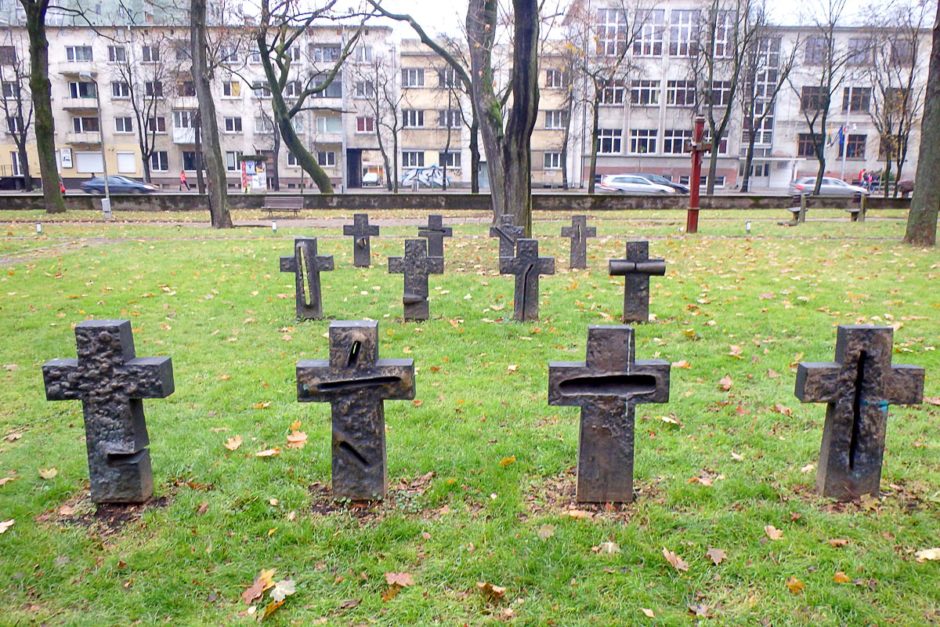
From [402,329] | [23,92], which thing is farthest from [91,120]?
[402,329]

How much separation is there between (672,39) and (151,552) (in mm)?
59191

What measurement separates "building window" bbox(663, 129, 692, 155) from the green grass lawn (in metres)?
51.4

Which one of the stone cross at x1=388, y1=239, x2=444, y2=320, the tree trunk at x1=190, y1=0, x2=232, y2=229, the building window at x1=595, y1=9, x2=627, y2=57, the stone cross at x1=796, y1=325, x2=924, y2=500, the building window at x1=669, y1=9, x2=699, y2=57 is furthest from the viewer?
the building window at x1=669, y1=9, x2=699, y2=57

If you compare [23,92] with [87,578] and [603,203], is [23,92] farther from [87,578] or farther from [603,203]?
[87,578]

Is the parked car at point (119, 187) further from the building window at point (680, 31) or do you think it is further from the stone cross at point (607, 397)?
the stone cross at point (607, 397)

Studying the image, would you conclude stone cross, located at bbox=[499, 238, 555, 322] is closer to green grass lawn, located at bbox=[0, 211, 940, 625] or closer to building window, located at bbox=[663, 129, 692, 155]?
green grass lawn, located at bbox=[0, 211, 940, 625]

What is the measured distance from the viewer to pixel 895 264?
11641 mm

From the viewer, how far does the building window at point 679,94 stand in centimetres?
5550

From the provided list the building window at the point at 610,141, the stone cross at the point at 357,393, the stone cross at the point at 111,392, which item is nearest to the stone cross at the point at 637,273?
the stone cross at the point at 357,393

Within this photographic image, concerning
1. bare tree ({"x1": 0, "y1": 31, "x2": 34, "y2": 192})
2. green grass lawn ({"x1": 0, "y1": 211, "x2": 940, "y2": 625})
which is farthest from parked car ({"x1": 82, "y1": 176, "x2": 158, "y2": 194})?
green grass lawn ({"x1": 0, "y1": 211, "x2": 940, "y2": 625})

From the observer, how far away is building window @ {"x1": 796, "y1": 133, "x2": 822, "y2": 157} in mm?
56656

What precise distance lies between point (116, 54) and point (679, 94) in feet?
143

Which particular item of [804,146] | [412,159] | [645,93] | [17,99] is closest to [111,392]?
[17,99]

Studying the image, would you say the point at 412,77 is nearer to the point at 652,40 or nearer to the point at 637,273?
the point at 652,40
